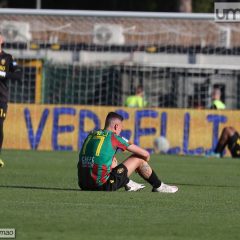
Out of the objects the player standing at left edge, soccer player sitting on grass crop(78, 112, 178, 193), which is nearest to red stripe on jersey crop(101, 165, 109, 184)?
soccer player sitting on grass crop(78, 112, 178, 193)

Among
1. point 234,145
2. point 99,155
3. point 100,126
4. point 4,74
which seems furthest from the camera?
point 100,126

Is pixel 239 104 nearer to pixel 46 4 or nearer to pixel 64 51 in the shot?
pixel 64 51

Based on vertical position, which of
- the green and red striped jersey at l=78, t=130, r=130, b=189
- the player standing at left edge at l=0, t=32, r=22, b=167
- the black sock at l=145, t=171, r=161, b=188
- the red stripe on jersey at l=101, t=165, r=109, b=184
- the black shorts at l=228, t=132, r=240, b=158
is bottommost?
the black shorts at l=228, t=132, r=240, b=158

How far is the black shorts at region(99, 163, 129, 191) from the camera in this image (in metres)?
13.4

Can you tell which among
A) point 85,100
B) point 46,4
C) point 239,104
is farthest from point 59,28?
point 46,4

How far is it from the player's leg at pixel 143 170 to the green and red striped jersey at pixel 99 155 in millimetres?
256

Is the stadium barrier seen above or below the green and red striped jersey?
below

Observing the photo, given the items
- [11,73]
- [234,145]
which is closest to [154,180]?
[11,73]

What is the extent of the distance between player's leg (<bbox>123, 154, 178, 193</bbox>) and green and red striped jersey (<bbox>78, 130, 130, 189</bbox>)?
256mm

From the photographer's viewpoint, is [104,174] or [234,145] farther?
[234,145]

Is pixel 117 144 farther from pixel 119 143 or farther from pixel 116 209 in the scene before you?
pixel 116 209

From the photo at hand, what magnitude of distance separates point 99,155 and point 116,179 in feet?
1.34

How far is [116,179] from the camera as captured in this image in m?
13.5

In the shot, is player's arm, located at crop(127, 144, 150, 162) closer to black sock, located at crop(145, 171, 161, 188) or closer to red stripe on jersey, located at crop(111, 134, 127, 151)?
red stripe on jersey, located at crop(111, 134, 127, 151)
